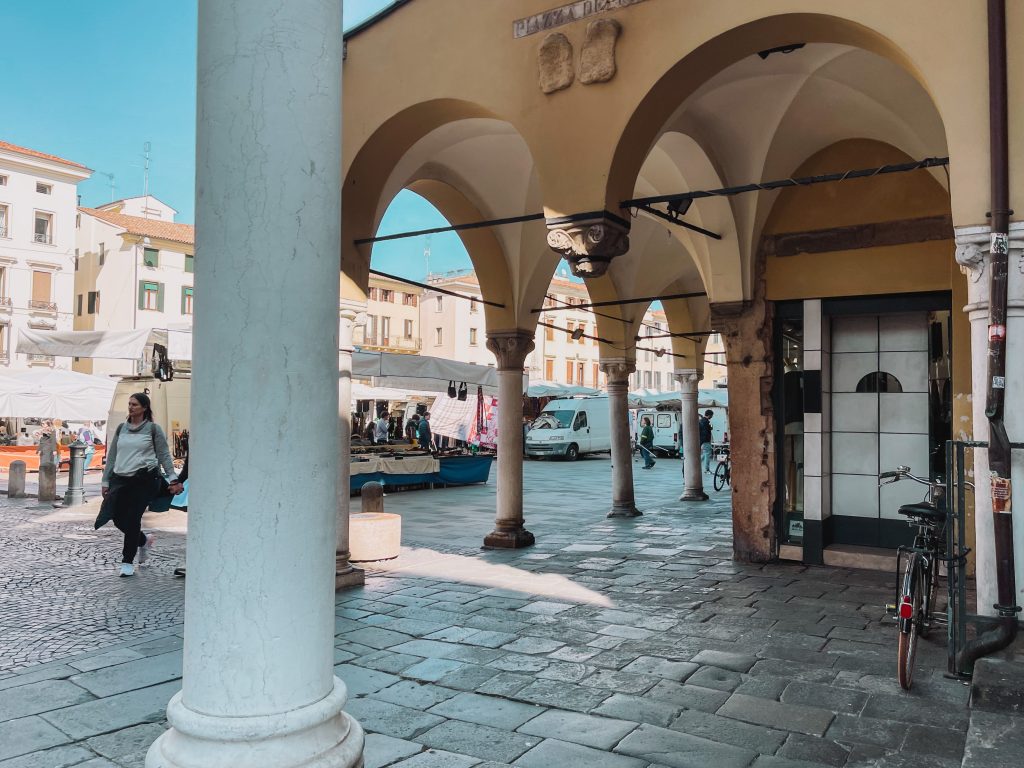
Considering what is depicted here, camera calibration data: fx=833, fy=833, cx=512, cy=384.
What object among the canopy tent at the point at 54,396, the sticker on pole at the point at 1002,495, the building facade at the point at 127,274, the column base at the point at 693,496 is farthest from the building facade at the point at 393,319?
the sticker on pole at the point at 1002,495

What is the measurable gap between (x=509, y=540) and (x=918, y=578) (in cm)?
525

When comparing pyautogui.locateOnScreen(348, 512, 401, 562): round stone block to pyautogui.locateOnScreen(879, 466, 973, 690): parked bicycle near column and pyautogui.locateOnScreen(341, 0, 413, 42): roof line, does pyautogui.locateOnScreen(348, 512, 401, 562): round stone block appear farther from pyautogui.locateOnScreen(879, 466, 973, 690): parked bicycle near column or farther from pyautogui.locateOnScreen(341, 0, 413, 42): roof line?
pyautogui.locateOnScreen(879, 466, 973, 690): parked bicycle near column

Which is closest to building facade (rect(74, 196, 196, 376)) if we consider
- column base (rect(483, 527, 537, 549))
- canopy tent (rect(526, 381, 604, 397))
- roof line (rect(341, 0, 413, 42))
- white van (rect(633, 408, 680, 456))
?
canopy tent (rect(526, 381, 604, 397))

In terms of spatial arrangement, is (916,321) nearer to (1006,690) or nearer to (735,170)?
(735,170)

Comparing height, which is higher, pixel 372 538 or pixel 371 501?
pixel 371 501

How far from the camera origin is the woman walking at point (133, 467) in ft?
24.2

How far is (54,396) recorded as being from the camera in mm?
16750

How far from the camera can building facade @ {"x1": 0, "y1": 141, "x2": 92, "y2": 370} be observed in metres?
38.0

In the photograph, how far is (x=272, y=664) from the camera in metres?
2.04

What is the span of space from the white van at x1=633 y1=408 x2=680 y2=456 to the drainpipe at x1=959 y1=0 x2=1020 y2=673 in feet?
87.2

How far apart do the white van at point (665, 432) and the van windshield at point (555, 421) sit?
8.79 feet

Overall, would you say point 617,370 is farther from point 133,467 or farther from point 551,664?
point 551,664

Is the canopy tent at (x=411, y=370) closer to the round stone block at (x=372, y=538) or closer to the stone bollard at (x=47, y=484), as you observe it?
the stone bollard at (x=47, y=484)

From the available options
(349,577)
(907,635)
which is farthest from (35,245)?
(907,635)
